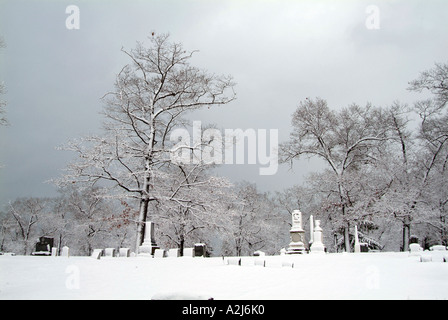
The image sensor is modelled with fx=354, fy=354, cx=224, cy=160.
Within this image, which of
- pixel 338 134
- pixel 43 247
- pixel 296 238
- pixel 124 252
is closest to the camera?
pixel 124 252

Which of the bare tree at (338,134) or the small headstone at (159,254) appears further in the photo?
the bare tree at (338,134)

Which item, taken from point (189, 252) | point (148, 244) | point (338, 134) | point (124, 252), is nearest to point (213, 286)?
point (124, 252)

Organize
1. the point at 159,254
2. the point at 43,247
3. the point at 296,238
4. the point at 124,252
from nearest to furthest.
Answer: the point at 159,254, the point at 124,252, the point at 43,247, the point at 296,238

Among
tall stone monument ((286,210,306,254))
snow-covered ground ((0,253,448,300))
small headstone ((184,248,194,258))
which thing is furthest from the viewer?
tall stone monument ((286,210,306,254))

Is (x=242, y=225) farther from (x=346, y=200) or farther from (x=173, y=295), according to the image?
(x=173, y=295)

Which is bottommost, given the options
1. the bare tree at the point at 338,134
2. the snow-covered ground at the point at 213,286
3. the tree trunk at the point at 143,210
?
the snow-covered ground at the point at 213,286

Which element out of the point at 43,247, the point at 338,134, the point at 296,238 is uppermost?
the point at 338,134

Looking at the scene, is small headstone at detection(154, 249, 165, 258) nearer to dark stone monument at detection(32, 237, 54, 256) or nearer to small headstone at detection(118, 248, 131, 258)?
small headstone at detection(118, 248, 131, 258)

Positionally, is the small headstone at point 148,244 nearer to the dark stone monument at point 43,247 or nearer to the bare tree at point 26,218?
the dark stone monument at point 43,247

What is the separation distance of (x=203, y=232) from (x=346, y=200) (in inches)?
508

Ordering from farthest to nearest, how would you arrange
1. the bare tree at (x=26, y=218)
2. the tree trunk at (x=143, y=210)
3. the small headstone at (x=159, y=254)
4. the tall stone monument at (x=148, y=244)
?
the bare tree at (x=26, y=218)
the tree trunk at (x=143, y=210)
the tall stone monument at (x=148, y=244)
the small headstone at (x=159, y=254)

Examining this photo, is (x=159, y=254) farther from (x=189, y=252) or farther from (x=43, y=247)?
(x=43, y=247)

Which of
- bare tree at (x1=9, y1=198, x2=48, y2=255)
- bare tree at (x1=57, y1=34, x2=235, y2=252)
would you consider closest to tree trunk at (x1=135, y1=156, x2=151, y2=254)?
bare tree at (x1=57, y1=34, x2=235, y2=252)

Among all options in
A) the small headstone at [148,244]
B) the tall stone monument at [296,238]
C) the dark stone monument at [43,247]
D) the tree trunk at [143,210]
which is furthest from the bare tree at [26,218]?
the tall stone monument at [296,238]
